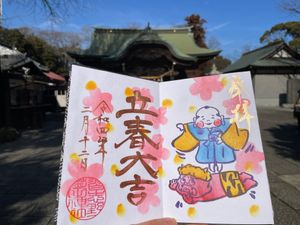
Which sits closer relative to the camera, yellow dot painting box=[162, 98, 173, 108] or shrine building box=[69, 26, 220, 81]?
yellow dot painting box=[162, 98, 173, 108]

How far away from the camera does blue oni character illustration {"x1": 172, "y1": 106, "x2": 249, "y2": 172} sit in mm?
2555

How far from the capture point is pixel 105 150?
8.09ft

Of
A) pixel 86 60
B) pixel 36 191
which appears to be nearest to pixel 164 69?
pixel 86 60

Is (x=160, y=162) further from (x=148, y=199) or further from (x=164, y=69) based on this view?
(x=164, y=69)

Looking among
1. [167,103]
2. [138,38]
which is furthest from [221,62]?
[167,103]

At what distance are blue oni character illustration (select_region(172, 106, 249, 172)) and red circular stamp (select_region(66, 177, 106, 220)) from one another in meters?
0.55

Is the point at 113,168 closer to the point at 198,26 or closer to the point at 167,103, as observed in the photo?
the point at 167,103

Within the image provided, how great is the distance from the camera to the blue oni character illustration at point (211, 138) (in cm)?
255

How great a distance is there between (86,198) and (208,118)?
2.91ft

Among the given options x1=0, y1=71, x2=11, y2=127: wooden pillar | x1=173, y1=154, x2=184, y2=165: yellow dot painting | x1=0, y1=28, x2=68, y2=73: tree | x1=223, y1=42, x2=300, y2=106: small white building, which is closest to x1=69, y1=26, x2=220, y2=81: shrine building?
x1=0, y1=71, x2=11, y2=127: wooden pillar

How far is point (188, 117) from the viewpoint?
2613 millimetres

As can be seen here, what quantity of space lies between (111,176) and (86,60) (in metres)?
17.0

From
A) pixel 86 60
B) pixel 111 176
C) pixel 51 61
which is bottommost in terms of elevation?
pixel 111 176

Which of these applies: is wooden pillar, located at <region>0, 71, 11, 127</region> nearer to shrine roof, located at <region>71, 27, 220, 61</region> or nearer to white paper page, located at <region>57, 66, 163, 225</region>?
shrine roof, located at <region>71, 27, 220, 61</region>
